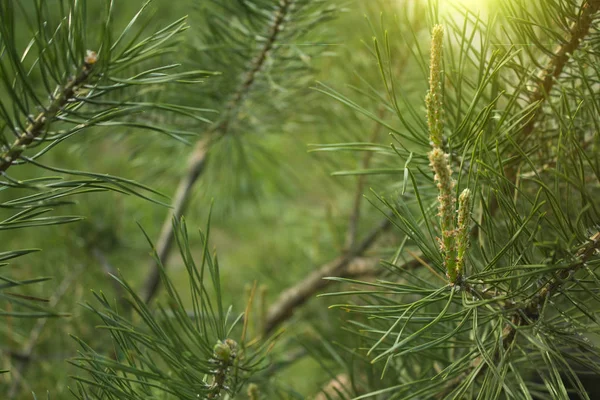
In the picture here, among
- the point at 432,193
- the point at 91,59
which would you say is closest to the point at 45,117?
the point at 91,59

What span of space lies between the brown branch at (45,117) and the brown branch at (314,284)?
275mm

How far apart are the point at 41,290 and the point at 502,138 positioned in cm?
42

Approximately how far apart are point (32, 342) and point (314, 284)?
7.8 inches

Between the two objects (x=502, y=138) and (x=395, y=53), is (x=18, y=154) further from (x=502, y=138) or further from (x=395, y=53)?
A: (x=395, y=53)

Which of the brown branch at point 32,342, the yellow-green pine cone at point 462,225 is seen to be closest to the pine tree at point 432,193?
the yellow-green pine cone at point 462,225

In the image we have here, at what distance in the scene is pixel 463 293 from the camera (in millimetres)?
156

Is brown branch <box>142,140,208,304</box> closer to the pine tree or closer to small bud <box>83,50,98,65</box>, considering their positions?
the pine tree

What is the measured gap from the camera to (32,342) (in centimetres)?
37

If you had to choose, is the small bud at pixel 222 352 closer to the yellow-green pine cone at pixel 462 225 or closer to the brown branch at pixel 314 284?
the yellow-green pine cone at pixel 462 225

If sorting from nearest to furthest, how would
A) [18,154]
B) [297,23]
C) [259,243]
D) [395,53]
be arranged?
1. [18,154]
2. [297,23]
3. [395,53]
4. [259,243]

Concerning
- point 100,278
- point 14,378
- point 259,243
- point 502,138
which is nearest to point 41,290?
point 100,278

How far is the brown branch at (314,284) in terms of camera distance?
402 mm

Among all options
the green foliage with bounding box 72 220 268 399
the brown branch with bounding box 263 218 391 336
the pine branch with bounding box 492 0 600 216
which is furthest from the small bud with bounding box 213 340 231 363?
the brown branch with bounding box 263 218 391 336

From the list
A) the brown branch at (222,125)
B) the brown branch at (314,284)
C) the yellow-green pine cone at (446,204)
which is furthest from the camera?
the brown branch at (314,284)
